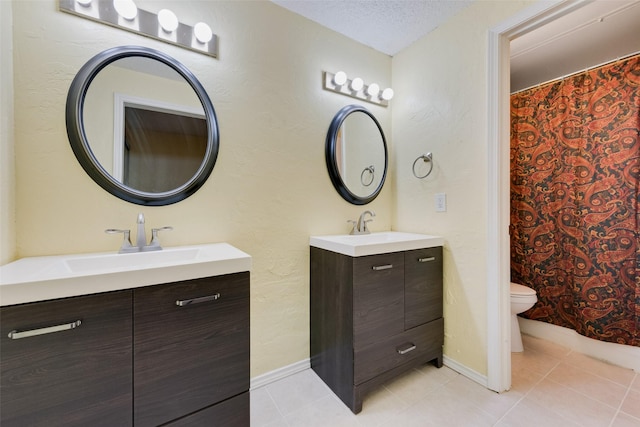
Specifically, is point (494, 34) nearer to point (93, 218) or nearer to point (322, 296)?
point (322, 296)

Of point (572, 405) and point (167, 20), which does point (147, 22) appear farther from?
point (572, 405)

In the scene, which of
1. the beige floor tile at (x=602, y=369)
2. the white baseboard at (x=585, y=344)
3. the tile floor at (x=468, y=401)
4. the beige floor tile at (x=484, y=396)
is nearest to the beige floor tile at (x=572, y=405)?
the tile floor at (x=468, y=401)

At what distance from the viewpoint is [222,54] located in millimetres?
1458

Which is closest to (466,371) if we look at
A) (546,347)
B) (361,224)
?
(546,347)

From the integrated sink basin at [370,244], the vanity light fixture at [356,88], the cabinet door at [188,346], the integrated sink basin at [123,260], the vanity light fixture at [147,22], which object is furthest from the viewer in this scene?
the vanity light fixture at [356,88]

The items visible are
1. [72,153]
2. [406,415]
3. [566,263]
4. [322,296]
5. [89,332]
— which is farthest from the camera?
[566,263]

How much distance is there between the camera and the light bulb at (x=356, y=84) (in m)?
1.88

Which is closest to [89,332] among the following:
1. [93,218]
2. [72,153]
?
[93,218]

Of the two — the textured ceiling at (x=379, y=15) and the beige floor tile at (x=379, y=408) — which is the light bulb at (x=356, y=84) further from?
the beige floor tile at (x=379, y=408)

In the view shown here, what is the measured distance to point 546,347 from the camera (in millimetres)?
1977

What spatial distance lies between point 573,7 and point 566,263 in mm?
1725

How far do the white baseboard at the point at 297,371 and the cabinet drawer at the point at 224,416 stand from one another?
1.74 feet

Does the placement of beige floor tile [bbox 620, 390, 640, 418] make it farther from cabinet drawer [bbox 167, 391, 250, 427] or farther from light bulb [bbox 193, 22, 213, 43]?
light bulb [bbox 193, 22, 213, 43]

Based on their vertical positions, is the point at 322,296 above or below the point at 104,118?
below
